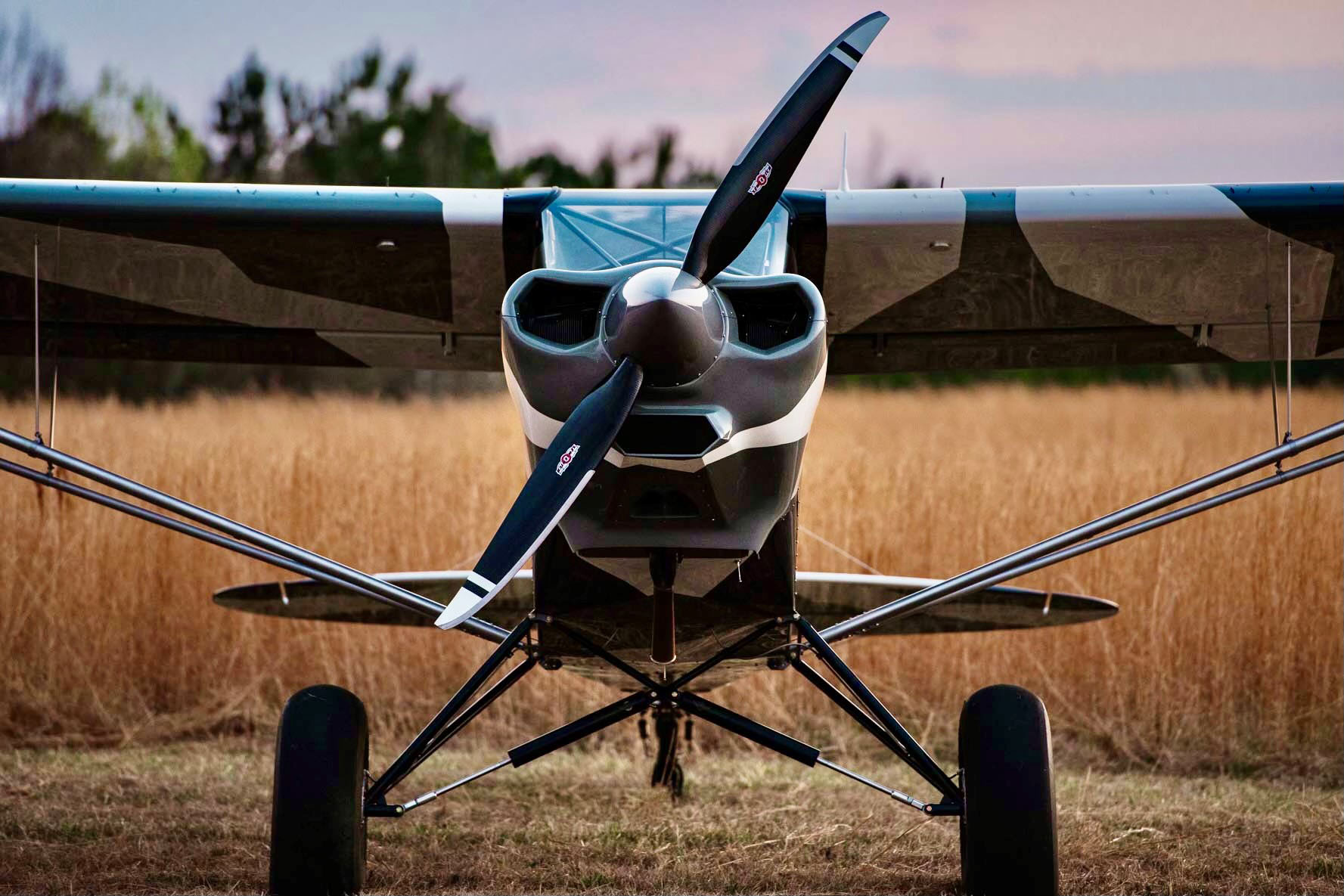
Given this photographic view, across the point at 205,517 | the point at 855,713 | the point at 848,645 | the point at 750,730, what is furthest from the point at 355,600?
the point at 848,645

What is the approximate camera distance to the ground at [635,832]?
4746 mm

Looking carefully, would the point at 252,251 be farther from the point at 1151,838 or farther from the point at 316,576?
the point at 1151,838

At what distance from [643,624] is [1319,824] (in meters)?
3.17

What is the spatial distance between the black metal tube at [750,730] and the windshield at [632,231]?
1.34 metres

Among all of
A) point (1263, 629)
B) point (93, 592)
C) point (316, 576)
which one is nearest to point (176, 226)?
point (316, 576)

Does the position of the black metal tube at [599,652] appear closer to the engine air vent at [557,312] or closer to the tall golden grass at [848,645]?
the engine air vent at [557,312]

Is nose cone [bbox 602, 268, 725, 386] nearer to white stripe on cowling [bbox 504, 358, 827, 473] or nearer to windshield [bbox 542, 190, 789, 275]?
white stripe on cowling [bbox 504, 358, 827, 473]

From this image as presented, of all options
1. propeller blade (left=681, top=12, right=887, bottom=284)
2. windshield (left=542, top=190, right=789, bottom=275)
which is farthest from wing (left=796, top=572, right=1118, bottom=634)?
propeller blade (left=681, top=12, right=887, bottom=284)

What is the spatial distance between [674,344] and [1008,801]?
5.55 feet

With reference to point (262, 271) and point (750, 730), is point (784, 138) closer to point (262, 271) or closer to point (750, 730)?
point (750, 730)

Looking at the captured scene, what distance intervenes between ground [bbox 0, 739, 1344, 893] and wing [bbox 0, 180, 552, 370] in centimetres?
184

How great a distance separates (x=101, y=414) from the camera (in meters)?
11.8

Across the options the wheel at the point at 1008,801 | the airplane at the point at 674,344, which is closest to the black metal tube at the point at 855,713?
the airplane at the point at 674,344

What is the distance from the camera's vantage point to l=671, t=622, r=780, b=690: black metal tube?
14.0 feet
